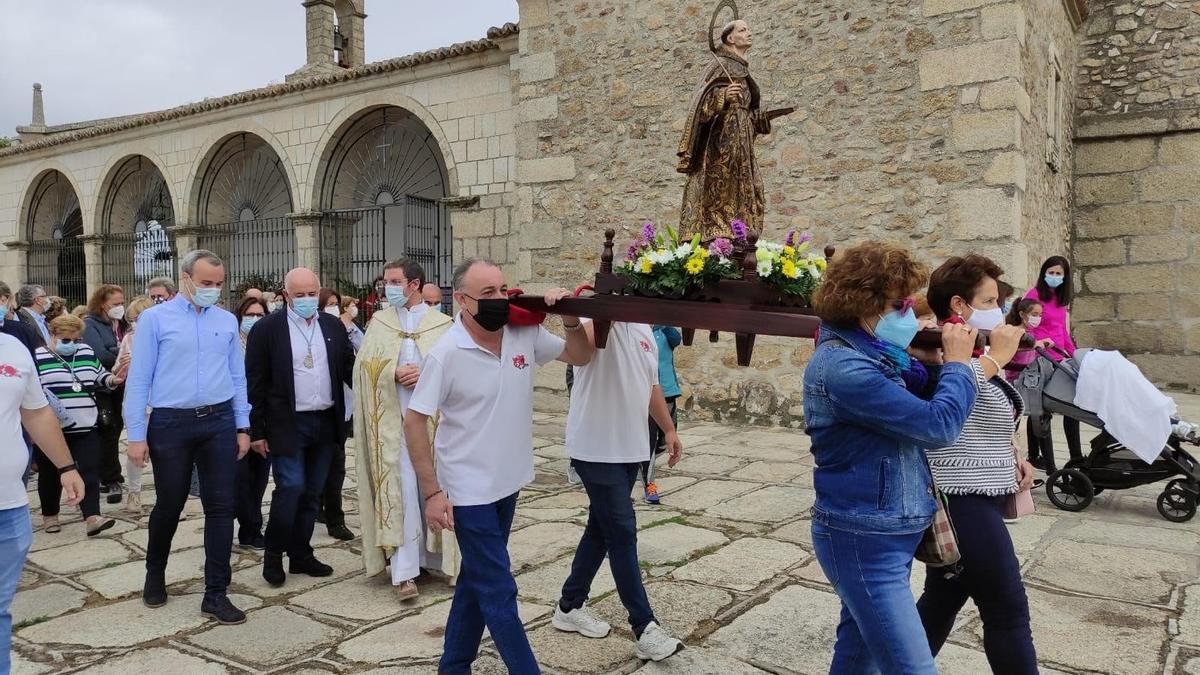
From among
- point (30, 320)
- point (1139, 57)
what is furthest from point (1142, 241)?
point (30, 320)

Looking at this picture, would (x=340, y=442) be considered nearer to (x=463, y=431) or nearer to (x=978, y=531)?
(x=463, y=431)

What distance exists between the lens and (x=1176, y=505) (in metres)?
5.43

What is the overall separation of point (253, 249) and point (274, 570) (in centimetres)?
1257

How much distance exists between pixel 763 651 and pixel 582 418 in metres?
1.21

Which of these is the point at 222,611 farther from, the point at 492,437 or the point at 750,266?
the point at 750,266

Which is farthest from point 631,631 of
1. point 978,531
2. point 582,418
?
point 978,531

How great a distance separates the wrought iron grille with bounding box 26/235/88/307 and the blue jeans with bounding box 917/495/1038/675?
20.7 meters

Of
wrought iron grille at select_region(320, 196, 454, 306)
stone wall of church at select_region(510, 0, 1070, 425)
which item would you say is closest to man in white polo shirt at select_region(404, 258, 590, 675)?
stone wall of church at select_region(510, 0, 1070, 425)

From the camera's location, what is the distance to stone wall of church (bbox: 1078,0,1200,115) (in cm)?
1048

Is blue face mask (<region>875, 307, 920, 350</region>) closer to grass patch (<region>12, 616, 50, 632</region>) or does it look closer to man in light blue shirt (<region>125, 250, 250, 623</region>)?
man in light blue shirt (<region>125, 250, 250, 623</region>)

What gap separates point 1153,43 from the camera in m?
10.7

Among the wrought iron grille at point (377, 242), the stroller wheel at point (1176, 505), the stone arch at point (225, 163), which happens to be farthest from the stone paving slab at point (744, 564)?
the stone arch at point (225, 163)

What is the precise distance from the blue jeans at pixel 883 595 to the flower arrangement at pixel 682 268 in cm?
112

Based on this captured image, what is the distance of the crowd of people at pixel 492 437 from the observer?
7.55ft
